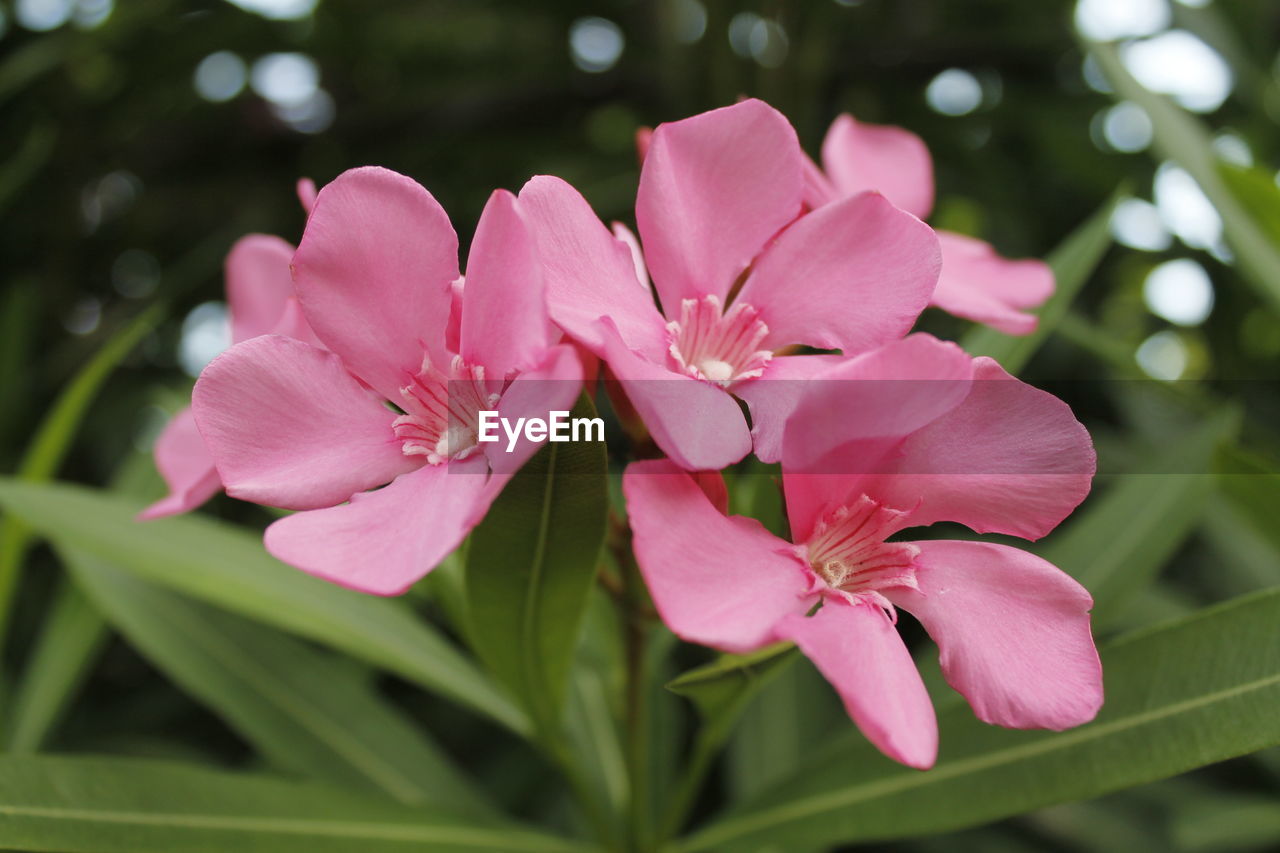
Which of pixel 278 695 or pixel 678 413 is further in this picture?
pixel 278 695

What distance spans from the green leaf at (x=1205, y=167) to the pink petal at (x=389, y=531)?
937mm

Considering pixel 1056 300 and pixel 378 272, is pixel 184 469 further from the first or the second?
pixel 1056 300

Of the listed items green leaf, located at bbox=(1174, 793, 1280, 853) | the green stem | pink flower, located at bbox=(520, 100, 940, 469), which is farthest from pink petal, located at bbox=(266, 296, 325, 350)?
green leaf, located at bbox=(1174, 793, 1280, 853)

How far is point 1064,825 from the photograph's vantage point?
1.27 meters

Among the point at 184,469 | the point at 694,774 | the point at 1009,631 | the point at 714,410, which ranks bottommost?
the point at 694,774

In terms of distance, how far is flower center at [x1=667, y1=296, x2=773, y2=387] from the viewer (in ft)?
2.16

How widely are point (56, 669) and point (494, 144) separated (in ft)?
4.26

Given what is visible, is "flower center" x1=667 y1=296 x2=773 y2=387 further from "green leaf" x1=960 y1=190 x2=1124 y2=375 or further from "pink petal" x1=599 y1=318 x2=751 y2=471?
"green leaf" x1=960 y1=190 x2=1124 y2=375

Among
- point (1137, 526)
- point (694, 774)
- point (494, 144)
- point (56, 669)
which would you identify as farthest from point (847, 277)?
point (494, 144)

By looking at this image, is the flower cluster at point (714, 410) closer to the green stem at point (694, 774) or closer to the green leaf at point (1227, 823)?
the green stem at point (694, 774)

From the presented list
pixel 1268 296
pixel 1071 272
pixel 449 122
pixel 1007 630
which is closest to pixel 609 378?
pixel 1007 630

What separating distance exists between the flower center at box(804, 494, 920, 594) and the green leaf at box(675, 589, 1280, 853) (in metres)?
0.27

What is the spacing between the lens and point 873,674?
0.51 meters

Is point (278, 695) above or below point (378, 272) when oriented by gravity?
below
